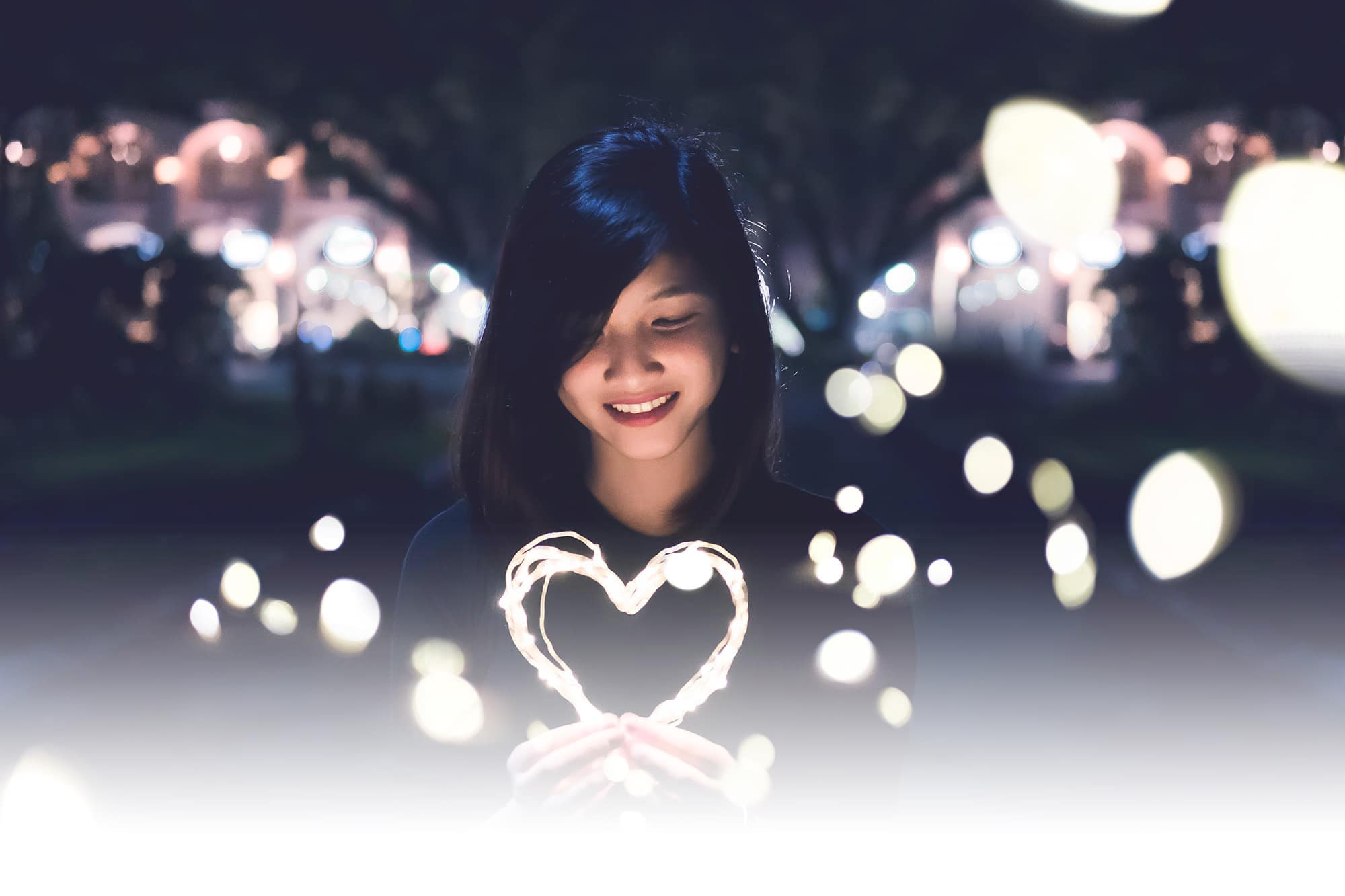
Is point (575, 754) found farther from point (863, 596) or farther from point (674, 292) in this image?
point (674, 292)

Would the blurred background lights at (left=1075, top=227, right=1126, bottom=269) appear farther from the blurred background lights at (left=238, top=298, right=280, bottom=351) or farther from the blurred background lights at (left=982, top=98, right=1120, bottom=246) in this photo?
the blurred background lights at (left=238, top=298, right=280, bottom=351)

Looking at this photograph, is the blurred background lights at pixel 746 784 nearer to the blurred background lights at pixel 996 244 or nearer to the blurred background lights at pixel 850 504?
the blurred background lights at pixel 850 504

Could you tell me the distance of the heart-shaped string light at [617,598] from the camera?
167cm

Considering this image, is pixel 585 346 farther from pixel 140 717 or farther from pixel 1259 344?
pixel 1259 344

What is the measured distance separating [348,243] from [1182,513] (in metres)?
38.2

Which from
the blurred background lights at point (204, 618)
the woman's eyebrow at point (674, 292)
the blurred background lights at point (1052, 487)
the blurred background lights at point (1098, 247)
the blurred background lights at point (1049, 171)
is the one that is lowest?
the blurred background lights at point (204, 618)

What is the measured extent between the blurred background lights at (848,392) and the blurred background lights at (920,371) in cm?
108

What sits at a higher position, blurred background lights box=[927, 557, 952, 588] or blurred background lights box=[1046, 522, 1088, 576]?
blurred background lights box=[1046, 522, 1088, 576]

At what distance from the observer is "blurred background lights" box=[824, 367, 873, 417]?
97.9 ft

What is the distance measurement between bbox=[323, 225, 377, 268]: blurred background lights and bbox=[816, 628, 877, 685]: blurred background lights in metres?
47.2

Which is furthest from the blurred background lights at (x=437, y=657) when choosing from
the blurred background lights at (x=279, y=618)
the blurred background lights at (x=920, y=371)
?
the blurred background lights at (x=920, y=371)

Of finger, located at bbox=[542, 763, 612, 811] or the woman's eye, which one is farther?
the woman's eye

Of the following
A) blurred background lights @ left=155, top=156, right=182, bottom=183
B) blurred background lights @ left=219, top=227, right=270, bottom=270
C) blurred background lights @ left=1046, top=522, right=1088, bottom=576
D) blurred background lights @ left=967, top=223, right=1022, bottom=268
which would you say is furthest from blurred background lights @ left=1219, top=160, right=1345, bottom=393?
blurred background lights @ left=155, top=156, right=182, bottom=183

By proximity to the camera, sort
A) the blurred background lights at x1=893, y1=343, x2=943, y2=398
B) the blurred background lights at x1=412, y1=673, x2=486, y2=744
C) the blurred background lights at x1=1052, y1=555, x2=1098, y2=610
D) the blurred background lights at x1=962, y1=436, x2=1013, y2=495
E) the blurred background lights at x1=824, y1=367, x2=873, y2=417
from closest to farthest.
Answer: the blurred background lights at x1=412, y1=673, x2=486, y2=744 < the blurred background lights at x1=1052, y1=555, x2=1098, y2=610 < the blurred background lights at x1=962, y1=436, x2=1013, y2=495 < the blurred background lights at x1=824, y1=367, x2=873, y2=417 < the blurred background lights at x1=893, y1=343, x2=943, y2=398
